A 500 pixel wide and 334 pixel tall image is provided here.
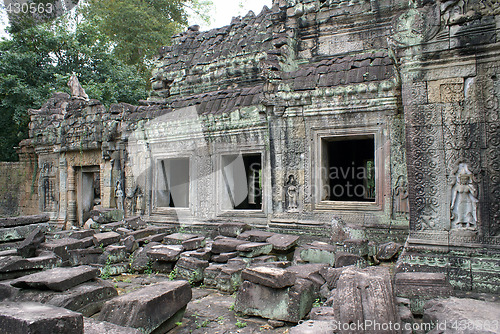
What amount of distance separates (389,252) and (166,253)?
3.47m

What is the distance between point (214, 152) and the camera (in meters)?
8.23

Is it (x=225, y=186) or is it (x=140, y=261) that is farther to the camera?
(x=225, y=186)

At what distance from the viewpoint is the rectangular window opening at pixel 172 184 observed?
30.5 feet

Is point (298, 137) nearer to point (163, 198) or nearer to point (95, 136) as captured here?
point (163, 198)

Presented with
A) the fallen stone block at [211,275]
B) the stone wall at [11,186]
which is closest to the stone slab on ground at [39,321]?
the fallen stone block at [211,275]

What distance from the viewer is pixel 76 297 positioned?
4020 mm

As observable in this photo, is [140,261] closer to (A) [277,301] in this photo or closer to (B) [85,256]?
(B) [85,256]

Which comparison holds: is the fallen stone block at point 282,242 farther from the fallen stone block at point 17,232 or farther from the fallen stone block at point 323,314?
the fallen stone block at point 17,232

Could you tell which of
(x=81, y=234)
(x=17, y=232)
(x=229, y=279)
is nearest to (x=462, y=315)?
(x=229, y=279)

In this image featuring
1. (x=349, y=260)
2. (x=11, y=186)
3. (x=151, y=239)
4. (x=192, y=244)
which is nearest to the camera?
(x=349, y=260)

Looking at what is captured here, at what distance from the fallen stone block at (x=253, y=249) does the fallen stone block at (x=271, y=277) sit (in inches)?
55.2

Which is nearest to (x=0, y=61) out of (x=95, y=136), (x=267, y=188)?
(x=95, y=136)

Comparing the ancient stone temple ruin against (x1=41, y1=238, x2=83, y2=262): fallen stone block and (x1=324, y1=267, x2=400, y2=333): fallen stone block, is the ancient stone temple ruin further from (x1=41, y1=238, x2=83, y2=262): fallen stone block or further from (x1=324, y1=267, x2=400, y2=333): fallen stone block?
(x1=41, y1=238, x2=83, y2=262): fallen stone block

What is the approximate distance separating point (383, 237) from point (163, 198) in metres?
5.56
